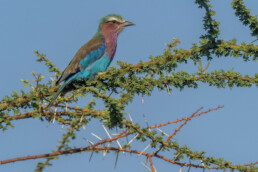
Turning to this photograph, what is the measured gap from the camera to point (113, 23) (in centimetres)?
874

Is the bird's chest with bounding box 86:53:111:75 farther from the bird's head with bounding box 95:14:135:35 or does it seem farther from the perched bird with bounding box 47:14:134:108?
the bird's head with bounding box 95:14:135:35

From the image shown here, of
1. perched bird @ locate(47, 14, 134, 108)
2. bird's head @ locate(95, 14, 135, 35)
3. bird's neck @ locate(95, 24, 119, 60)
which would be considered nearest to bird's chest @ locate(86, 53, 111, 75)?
perched bird @ locate(47, 14, 134, 108)

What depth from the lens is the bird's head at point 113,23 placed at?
8641 mm

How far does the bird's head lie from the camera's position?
864 cm

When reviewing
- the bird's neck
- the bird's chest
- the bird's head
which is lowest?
the bird's chest

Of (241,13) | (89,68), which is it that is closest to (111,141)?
(241,13)

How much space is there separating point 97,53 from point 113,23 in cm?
128

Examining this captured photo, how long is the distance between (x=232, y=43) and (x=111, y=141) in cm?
151

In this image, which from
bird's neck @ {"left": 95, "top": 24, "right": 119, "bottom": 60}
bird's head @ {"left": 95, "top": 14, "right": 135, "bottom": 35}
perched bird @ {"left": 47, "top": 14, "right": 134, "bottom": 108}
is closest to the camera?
perched bird @ {"left": 47, "top": 14, "right": 134, "bottom": 108}

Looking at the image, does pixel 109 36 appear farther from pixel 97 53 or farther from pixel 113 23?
pixel 97 53

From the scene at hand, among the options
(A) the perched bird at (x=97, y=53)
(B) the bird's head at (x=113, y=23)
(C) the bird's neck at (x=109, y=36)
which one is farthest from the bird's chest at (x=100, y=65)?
(B) the bird's head at (x=113, y=23)

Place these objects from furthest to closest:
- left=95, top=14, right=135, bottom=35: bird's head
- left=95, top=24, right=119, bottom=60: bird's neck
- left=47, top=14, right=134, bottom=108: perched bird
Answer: left=95, top=14, right=135, bottom=35: bird's head < left=95, top=24, right=119, bottom=60: bird's neck < left=47, top=14, right=134, bottom=108: perched bird

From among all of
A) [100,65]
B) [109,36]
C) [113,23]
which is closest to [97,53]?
[100,65]

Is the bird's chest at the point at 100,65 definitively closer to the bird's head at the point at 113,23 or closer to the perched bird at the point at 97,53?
the perched bird at the point at 97,53
